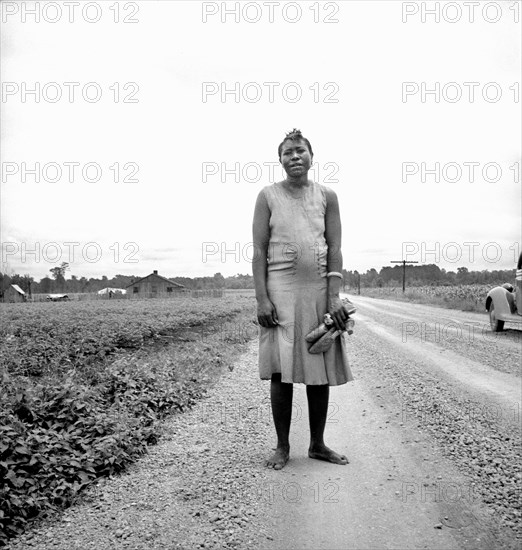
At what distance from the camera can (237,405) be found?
535 centimetres

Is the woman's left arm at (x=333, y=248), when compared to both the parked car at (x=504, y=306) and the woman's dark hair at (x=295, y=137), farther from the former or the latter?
the parked car at (x=504, y=306)

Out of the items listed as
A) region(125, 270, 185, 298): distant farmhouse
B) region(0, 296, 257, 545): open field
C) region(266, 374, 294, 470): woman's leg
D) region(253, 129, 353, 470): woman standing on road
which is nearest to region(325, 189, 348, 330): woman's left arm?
region(253, 129, 353, 470): woman standing on road

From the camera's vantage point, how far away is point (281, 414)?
3.47 m

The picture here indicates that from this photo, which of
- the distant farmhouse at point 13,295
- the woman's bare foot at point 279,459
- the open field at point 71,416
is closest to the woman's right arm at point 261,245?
the woman's bare foot at point 279,459

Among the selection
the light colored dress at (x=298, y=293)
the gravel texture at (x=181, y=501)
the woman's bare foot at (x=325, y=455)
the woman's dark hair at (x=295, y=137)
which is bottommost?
the gravel texture at (x=181, y=501)

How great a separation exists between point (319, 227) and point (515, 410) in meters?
3.14

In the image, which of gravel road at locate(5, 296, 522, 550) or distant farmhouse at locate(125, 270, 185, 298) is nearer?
gravel road at locate(5, 296, 522, 550)

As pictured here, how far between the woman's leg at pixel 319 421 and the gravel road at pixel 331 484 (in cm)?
10

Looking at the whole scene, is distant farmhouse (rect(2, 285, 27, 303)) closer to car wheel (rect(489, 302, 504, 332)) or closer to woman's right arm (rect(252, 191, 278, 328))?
car wheel (rect(489, 302, 504, 332))

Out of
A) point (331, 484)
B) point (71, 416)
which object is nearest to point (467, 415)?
point (331, 484)

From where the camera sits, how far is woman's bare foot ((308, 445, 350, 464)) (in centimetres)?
348

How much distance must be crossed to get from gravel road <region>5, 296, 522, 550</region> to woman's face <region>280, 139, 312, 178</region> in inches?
83.7

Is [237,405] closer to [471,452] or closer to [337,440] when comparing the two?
[337,440]

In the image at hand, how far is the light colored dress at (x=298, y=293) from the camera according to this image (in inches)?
131
